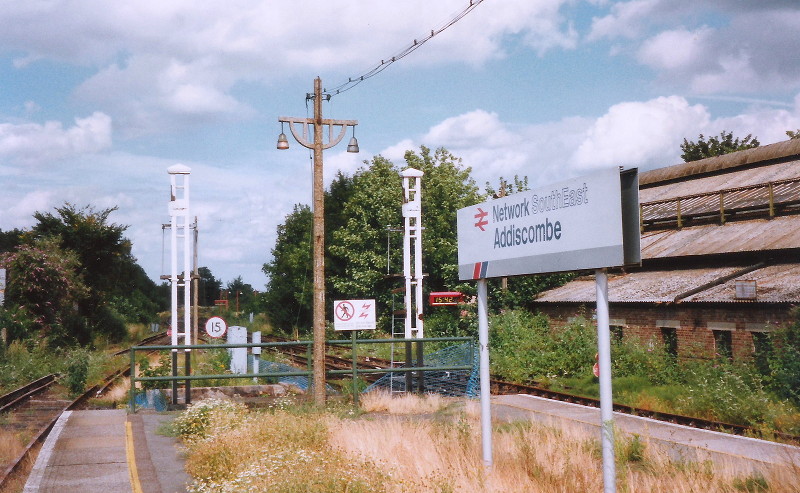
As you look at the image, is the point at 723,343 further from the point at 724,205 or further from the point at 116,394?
the point at 116,394

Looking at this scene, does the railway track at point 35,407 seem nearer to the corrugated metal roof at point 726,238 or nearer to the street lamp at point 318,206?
the street lamp at point 318,206

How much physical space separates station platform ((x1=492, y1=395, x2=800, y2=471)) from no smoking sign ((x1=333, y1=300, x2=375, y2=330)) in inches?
129

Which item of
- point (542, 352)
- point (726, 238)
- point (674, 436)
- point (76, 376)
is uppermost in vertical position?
point (726, 238)

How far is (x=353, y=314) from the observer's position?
691 inches

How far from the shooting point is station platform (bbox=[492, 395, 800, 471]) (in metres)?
9.56

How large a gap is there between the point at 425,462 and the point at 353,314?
8859mm

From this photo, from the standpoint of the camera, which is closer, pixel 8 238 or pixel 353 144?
pixel 353 144

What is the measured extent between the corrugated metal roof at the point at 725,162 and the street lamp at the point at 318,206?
59.3 feet

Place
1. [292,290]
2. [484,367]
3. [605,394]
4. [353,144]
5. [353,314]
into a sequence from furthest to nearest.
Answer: [292,290] → [353,314] → [353,144] → [484,367] → [605,394]

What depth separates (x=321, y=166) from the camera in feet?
54.2

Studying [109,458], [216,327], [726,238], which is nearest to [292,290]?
[216,327]

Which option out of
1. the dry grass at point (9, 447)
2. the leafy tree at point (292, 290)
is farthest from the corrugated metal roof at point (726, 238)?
the leafy tree at point (292, 290)

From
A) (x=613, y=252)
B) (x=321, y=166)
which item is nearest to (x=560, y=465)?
(x=613, y=252)

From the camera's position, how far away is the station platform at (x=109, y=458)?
9.72m
